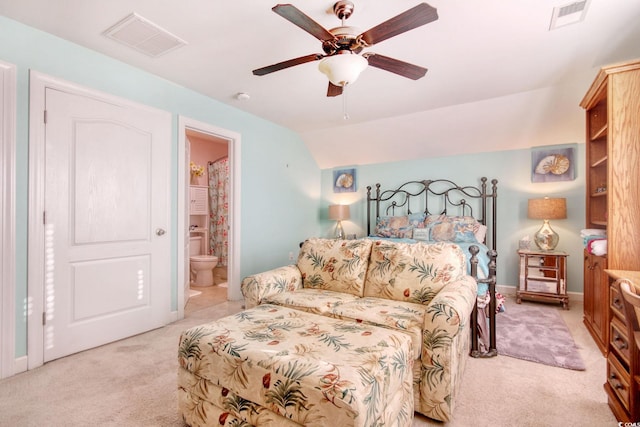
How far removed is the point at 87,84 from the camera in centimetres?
248

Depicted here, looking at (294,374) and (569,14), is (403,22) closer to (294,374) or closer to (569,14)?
(569,14)

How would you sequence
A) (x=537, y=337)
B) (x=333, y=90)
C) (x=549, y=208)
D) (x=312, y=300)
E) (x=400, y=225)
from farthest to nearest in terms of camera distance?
(x=400, y=225)
(x=549, y=208)
(x=537, y=337)
(x=333, y=90)
(x=312, y=300)

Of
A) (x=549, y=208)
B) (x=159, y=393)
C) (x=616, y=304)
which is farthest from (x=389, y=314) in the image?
(x=549, y=208)

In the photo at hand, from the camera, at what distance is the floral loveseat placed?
1.57 metres

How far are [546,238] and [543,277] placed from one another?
495 millimetres

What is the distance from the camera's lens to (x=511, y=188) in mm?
4164

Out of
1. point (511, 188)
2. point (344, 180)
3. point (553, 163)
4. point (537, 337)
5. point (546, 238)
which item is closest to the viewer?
point (537, 337)

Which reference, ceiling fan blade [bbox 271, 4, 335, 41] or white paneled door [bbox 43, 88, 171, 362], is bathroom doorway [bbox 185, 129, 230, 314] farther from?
ceiling fan blade [bbox 271, 4, 335, 41]

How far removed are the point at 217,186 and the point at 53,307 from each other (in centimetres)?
387

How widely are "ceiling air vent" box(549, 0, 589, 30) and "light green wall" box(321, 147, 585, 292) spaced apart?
233 cm

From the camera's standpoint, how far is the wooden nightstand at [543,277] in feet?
11.5

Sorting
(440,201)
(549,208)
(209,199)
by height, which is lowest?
(549,208)

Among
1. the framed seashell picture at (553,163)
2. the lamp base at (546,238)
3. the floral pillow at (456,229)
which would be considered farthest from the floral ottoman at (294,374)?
the framed seashell picture at (553,163)

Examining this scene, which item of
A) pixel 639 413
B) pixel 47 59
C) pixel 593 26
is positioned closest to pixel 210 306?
pixel 47 59
